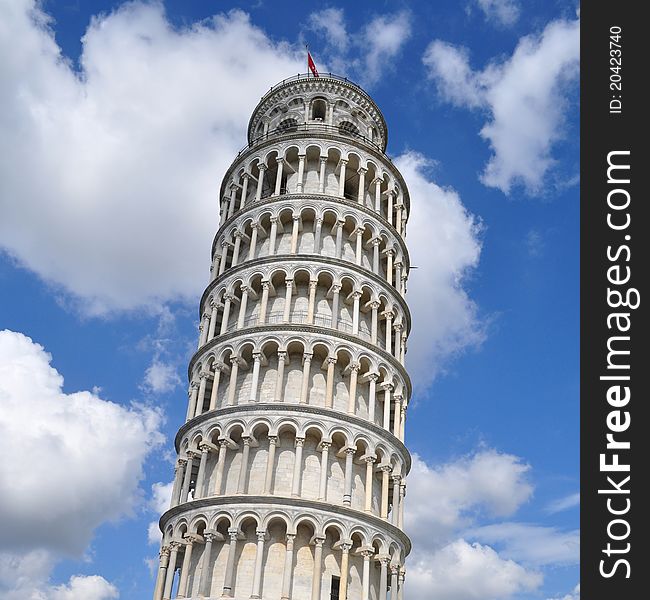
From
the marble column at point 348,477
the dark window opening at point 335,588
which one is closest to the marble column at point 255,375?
the marble column at point 348,477

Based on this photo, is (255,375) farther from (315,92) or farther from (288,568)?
(315,92)

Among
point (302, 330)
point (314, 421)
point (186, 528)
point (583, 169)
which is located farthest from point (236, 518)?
point (583, 169)

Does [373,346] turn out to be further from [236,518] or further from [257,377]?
[236,518]

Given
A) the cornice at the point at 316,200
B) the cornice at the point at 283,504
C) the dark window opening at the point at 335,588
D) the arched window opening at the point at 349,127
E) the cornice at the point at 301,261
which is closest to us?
the dark window opening at the point at 335,588

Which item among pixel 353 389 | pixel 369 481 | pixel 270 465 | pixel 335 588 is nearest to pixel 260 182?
pixel 353 389

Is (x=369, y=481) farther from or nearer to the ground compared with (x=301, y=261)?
nearer to the ground

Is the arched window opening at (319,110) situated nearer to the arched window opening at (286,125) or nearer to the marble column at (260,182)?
the arched window opening at (286,125)

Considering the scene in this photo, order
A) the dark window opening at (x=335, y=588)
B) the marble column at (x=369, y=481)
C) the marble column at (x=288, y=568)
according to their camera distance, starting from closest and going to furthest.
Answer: the marble column at (x=288, y=568)
the dark window opening at (x=335, y=588)
the marble column at (x=369, y=481)

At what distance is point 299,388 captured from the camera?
36781 millimetres

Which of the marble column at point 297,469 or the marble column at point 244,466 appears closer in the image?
the marble column at point 297,469

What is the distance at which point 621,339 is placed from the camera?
1880 centimetres

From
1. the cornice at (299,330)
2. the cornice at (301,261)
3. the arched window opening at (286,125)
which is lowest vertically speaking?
the cornice at (299,330)

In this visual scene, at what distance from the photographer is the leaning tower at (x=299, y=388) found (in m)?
32.7

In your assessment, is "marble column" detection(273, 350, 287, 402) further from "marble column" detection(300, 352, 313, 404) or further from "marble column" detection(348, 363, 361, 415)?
"marble column" detection(348, 363, 361, 415)
